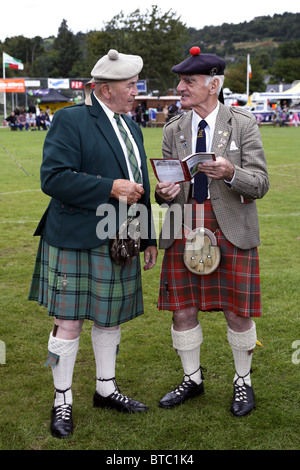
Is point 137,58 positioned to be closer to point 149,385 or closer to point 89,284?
point 89,284

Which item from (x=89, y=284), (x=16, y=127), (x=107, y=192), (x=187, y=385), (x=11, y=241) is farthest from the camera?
(x=16, y=127)

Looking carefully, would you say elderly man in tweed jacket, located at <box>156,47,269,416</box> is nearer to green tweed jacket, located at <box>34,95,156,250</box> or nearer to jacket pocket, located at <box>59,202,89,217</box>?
green tweed jacket, located at <box>34,95,156,250</box>

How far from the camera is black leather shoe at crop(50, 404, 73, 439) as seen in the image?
3101 mm

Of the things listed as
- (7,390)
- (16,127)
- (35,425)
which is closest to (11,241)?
(7,390)

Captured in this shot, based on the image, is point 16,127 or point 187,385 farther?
point 16,127

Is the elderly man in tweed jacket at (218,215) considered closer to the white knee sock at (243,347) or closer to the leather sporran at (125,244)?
the white knee sock at (243,347)

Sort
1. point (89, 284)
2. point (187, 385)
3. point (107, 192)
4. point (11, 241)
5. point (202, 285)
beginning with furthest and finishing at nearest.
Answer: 1. point (11, 241)
2. point (187, 385)
3. point (202, 285)
4. point (89, 284)
5. point (107, 192)

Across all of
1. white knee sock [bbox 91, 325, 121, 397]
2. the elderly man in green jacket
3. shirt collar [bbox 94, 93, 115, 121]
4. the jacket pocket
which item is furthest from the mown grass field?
shirt collar [bbox 94, 93, 115, 121]

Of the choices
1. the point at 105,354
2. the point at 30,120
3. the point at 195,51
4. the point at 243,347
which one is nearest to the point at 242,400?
the point at 243,347

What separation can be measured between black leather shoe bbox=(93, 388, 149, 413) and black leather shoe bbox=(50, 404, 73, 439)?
27 centimetres

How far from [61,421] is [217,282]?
1247 millimetres

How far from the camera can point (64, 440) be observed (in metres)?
3.07

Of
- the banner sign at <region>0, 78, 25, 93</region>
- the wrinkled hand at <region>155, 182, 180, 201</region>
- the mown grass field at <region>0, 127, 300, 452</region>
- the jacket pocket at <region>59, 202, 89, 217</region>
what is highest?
the wrinkled hand at <region>155, 182, 180, 201</region>

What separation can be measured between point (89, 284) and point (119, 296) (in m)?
0.19
